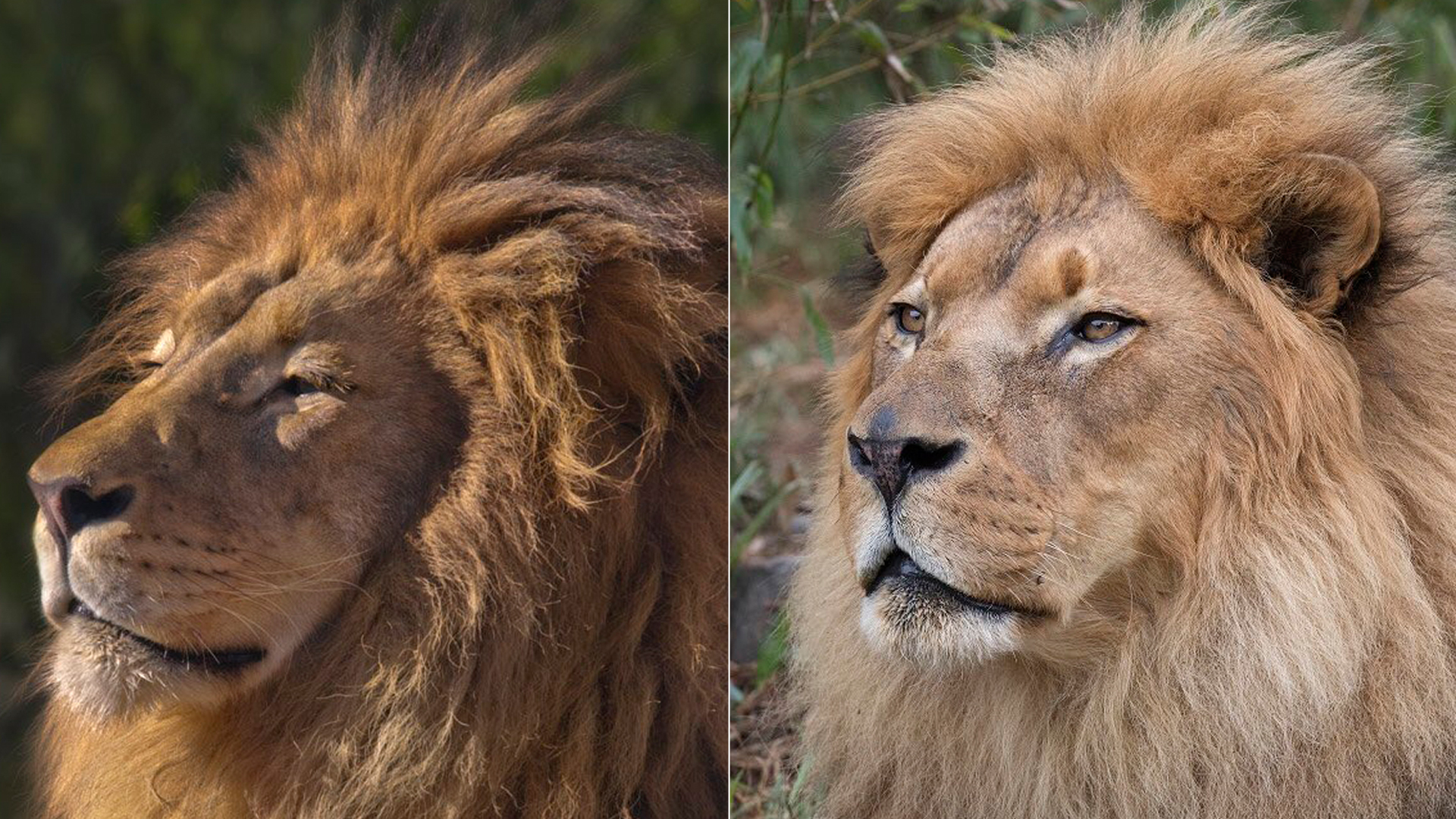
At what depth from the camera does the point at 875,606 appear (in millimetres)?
1691

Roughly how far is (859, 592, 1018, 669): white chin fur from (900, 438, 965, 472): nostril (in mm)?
150

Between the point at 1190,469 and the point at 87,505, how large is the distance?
1.11 meters

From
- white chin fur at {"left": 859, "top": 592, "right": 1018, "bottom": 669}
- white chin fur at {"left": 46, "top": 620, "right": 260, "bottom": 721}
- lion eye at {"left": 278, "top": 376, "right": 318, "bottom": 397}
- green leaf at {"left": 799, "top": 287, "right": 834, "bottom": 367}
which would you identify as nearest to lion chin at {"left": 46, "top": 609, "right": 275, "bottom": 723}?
white chin fur at {"left": 46, "top": 620, "right": 260, "bottom": 721}

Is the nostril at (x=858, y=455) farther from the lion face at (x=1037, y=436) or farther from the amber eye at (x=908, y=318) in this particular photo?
the amber eye at (x=908, y=318)

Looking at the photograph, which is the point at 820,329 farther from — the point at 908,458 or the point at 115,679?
the point at 115,679

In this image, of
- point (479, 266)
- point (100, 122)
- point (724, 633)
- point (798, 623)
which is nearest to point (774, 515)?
point (798, 623)

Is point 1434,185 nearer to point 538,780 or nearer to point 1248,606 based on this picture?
point 1248,606

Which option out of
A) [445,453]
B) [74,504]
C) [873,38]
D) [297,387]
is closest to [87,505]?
[74,504]

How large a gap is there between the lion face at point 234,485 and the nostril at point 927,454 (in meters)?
0.49

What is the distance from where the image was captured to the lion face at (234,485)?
139 centimetres

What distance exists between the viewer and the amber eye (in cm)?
192

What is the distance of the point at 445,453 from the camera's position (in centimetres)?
168

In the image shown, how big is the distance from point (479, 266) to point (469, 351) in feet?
0.31

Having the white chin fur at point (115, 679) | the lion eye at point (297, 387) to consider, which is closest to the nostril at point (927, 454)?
the lion eye at point (297, 387)
